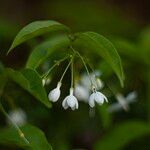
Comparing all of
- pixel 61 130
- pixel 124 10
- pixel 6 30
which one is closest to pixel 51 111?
pixel 61 130

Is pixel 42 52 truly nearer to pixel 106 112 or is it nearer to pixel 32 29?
pixel 32 29

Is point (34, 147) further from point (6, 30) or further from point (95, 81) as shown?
point (6, 30)

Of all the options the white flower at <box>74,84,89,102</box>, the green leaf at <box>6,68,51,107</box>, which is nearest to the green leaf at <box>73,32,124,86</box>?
the green leaf at <box>6,68,51,107</box>

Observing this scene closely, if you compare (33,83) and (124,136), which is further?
(124,136)

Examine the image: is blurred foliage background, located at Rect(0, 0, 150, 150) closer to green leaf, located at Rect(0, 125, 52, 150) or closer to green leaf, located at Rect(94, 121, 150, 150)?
green leaf, located at Rect(94, 121, 150, 150)

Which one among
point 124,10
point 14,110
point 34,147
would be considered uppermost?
point 34,147

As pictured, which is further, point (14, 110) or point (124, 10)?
point (124, 10)

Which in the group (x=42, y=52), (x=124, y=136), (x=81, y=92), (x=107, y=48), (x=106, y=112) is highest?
(x=107, y=48)

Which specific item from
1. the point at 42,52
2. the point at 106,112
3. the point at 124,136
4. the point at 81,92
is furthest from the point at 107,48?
the point at 124,136
